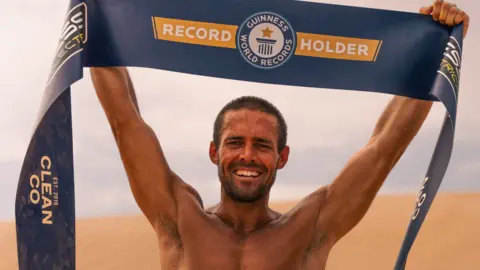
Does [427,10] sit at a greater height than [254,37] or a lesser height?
greater

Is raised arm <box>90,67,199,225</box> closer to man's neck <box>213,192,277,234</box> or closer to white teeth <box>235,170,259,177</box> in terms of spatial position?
man's neck <box>213,192,277,234</box>

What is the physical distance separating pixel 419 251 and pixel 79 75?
626 cm

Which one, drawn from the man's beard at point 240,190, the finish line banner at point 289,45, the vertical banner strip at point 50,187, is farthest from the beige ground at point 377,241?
the vertical banner strip at point 50,187

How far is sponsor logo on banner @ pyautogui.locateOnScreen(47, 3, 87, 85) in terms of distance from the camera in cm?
294

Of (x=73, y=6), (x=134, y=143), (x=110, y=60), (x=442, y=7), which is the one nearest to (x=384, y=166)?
(x=442, y=7)

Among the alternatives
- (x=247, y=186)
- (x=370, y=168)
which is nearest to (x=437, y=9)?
(x=370, y=168)

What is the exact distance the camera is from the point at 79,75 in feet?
9.59

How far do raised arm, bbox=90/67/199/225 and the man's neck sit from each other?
0.26m

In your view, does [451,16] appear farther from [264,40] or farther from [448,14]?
[264,40]

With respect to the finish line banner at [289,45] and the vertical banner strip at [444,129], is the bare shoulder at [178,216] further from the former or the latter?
the vertical banner strip at [444,129]

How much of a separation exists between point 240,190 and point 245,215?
20 cm

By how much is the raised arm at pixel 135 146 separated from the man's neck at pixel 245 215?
0.26 metres

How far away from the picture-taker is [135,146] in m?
3.13

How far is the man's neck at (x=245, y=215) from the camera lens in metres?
3.24
